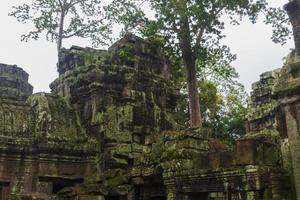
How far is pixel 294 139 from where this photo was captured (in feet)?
23.8

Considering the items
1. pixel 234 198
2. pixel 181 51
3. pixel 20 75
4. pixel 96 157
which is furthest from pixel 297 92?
pixel 20 75

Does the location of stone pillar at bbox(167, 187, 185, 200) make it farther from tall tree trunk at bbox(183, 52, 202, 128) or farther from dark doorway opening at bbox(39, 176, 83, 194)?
tall tree trunk at bbox(183, 52, 202, 128)

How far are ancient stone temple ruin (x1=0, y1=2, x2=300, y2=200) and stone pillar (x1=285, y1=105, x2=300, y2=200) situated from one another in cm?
2

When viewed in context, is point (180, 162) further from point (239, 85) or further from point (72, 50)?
point (239, 85)

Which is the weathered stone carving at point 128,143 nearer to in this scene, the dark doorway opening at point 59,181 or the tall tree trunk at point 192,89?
the dark doorway opening at point 59,181

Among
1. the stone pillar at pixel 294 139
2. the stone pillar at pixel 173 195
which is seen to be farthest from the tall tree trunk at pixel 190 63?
the stone pillar at pixel 294 139

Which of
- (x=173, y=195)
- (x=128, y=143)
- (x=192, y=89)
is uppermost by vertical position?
(x=192, y=89)

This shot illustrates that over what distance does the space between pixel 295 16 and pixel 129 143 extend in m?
5.98

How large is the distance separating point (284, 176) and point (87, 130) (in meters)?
6.72

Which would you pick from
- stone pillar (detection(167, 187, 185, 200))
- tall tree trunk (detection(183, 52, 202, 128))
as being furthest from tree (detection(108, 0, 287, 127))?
stone pillar (detection(167, 187, 185, 200))

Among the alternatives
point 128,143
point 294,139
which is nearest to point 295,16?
point 294,139

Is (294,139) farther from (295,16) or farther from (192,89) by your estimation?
(192,89)

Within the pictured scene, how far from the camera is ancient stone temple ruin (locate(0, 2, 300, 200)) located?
24.2 ft

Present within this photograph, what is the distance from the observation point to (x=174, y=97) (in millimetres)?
14109
